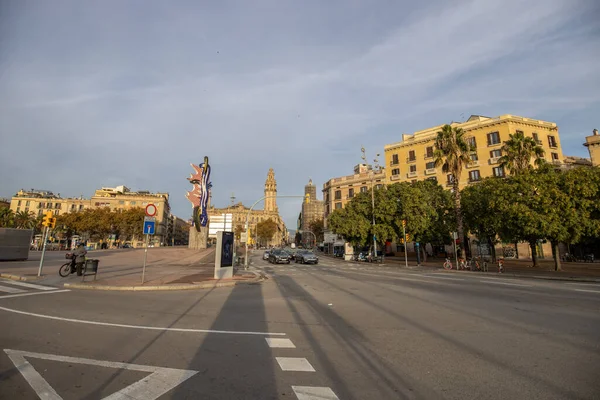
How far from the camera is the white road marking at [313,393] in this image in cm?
348

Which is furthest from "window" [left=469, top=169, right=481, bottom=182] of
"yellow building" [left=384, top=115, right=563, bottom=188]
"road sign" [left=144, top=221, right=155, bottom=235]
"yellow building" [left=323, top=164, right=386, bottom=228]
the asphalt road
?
"road sign" [left=144, top=221, right=155, bottom=235]

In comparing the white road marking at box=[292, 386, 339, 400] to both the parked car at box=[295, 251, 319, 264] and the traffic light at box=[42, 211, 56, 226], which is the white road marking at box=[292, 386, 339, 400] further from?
the parked car at box=[295, 251, 319, 264]

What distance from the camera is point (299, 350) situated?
17.0ft

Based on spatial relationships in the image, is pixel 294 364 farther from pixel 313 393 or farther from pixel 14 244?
pixel 14 244

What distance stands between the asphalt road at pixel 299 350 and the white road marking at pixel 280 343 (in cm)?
2

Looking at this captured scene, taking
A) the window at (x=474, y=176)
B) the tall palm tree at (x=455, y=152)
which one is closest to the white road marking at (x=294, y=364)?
the tall palm tree at (x=455, y=152)

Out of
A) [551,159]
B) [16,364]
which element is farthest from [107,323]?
[551,159]

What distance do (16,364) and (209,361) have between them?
274 centimetres

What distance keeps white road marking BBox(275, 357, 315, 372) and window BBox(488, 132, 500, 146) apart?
1965 inches

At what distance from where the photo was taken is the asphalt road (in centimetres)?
371

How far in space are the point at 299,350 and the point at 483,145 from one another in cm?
5002

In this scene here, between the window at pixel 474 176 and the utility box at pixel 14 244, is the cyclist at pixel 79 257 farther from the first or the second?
the window at pixel 474 176

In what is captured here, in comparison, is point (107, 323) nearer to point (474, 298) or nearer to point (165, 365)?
point (165, 365)

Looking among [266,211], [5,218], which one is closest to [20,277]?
[5,218]
